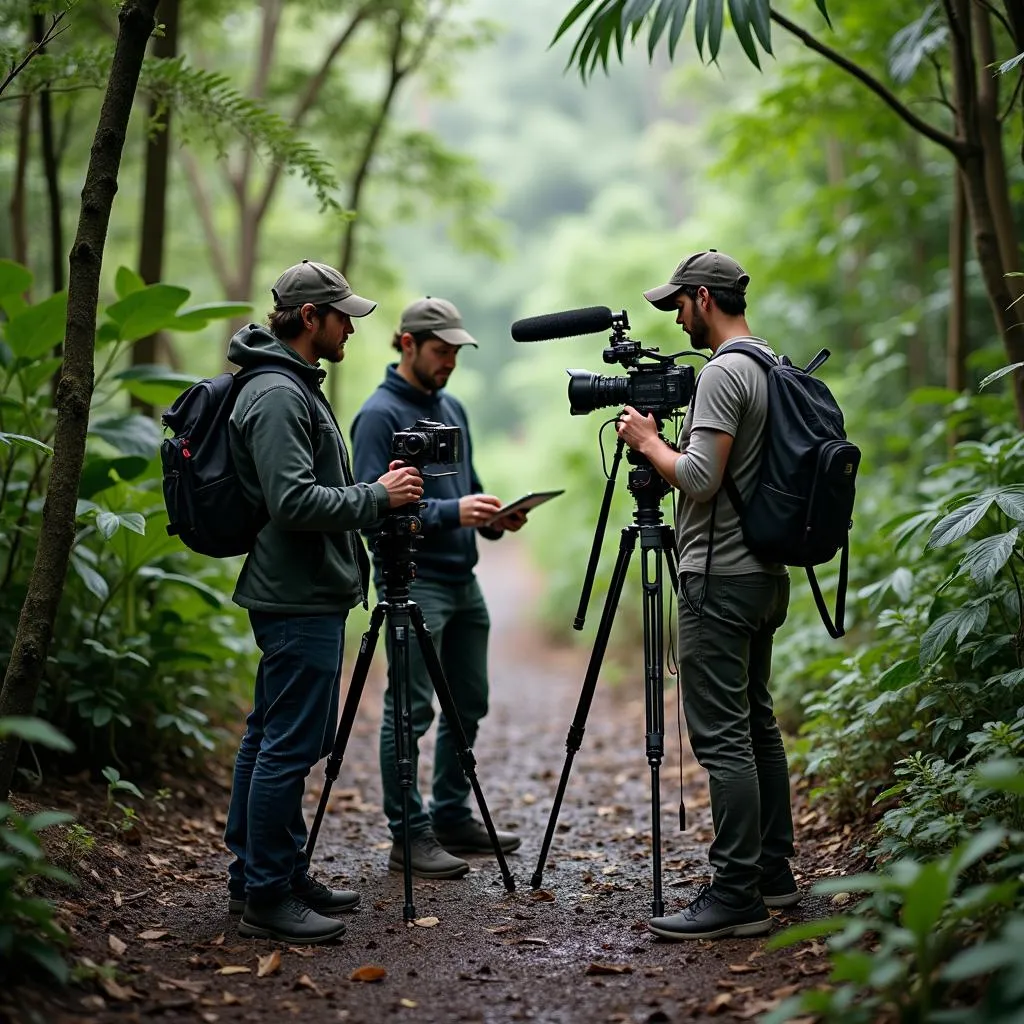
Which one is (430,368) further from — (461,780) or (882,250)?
(882,250)

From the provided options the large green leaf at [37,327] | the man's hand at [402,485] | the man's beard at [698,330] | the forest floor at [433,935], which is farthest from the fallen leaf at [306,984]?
the large green leaf at [37,327]

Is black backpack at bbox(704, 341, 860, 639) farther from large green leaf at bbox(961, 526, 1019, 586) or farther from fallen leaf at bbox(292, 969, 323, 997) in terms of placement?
fallen leaf at bbox(292, 969, 323, 997)

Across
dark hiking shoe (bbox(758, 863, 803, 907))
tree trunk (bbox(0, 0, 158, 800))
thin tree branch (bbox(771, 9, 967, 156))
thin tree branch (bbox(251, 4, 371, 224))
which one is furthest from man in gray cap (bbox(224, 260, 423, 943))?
thin tree branch (bbox(251, 4, 371, 224))

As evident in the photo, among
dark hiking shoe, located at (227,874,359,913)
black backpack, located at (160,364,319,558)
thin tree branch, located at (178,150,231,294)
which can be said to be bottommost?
dark hiking shoe, located at (227,874,359,913)

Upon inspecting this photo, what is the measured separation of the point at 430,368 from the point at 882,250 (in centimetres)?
711

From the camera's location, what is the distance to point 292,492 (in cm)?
348

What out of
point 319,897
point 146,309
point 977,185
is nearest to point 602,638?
point 319,897

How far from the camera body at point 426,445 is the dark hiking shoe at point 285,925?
63.4 inches

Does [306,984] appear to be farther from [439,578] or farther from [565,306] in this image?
[565,306]

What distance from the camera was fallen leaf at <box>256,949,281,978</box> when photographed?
131 inches

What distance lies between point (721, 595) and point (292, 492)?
1.45 metres

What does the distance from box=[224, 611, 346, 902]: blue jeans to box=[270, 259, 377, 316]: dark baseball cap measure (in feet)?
3.56

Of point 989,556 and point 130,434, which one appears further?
point 130,434

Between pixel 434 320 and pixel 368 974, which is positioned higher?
pixel 434 320
